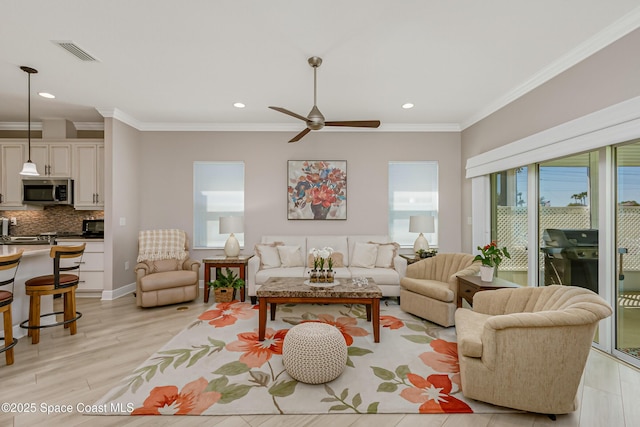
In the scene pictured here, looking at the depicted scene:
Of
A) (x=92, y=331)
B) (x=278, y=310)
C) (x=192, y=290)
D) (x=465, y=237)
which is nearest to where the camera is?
(x=92, y=331)

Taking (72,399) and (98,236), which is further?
(98,236)

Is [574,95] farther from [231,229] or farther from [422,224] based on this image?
[231,229]

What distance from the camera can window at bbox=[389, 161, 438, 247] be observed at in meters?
5.20

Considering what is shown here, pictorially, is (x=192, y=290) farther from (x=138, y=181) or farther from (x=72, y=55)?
(x=72, y=55)

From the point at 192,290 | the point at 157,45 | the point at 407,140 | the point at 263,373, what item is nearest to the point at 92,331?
the point at 192,290

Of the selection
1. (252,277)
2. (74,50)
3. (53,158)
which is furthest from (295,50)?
(53,158)

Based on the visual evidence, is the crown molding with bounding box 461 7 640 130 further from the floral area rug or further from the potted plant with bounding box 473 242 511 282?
the floral area rug

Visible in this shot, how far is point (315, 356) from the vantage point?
7.12 feet

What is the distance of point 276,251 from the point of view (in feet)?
15.1

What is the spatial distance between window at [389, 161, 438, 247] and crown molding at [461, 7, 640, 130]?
1.54 m

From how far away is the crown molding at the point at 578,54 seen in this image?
230 cm

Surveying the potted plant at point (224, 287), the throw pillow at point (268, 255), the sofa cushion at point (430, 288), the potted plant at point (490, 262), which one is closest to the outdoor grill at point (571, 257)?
the potted plant at point (490, 262)

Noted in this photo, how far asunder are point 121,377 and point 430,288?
3.13 m

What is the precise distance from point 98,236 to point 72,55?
283 centimetres
